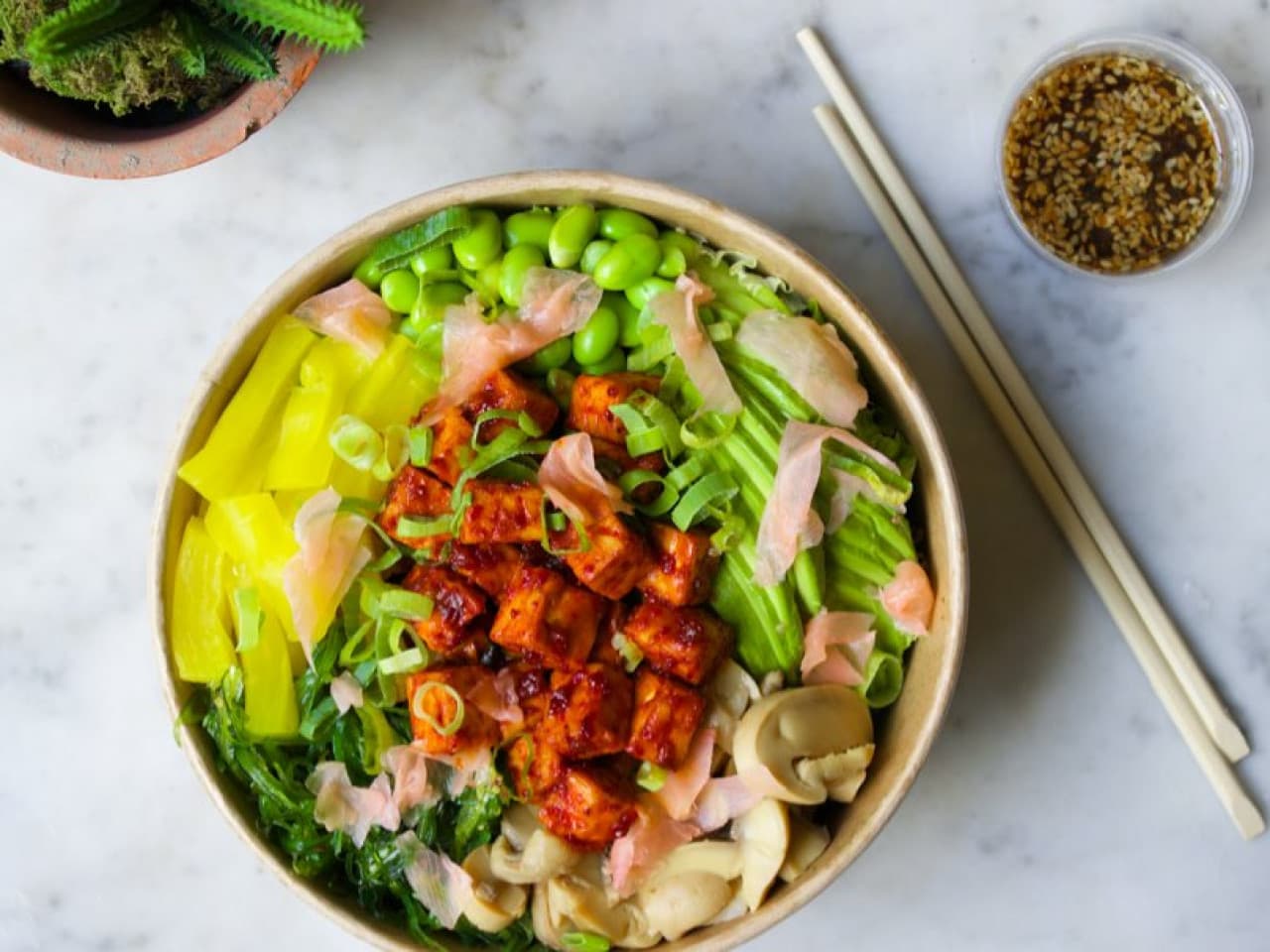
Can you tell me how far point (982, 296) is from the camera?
2357 mm

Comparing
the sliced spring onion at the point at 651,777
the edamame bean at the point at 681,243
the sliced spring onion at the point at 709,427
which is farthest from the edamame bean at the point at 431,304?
the sliced spring onion at the point at 651,777

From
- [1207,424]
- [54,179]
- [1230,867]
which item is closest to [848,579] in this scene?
[1207,424]

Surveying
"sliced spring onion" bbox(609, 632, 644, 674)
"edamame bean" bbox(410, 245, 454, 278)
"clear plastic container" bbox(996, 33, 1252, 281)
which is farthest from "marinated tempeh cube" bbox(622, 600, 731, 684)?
"clear plastic container" bbox(996, 33, 1252, 281)

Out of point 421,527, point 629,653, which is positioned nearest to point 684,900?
point 629,653

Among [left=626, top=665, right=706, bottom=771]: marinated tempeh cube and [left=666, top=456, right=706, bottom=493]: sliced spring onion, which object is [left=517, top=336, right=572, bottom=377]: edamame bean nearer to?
[left=666, top=456, right=706, bottom=493]: sliced spring onion

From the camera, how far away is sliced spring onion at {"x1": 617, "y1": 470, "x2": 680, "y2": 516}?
2.07 metres

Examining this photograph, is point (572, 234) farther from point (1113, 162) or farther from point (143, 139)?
point (1113, 162)

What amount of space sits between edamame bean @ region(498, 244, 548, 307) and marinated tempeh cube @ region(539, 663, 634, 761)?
621 millimetres

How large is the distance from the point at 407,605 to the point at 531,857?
46 centimetres

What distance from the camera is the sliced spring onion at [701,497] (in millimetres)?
2047

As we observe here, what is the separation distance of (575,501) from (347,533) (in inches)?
15.3

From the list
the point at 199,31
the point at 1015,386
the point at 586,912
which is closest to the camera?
the point at 199,31

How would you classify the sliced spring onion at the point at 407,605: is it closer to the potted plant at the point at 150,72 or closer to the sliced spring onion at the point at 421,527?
the sliced spring onion at the point at 421,527

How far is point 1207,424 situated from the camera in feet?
7.75
